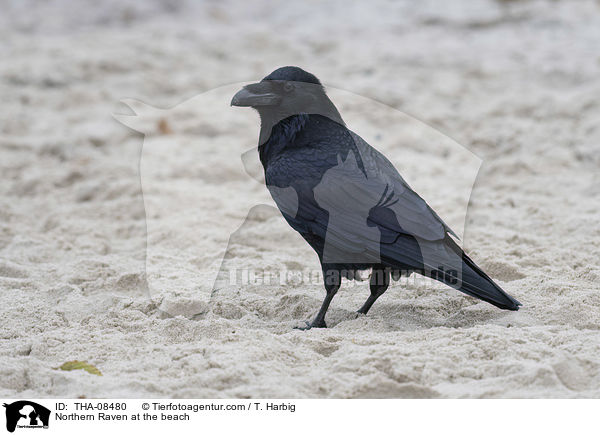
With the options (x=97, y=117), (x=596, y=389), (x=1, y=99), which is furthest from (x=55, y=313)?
(x=1, y=99)

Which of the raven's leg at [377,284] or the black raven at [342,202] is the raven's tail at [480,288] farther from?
the raven's leg at [377,284]

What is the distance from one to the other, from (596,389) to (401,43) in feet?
21.8

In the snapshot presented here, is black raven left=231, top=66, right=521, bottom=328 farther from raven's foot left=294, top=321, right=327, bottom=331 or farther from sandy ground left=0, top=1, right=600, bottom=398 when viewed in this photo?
sandy ground left=0, top=1, right=600, bottom=398

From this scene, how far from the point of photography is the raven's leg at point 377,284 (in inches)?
134

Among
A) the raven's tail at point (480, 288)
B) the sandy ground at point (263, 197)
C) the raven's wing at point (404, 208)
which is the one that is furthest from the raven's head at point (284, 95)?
the raven's tail at point (480, 288)

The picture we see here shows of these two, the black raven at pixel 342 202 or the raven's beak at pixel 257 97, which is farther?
the raven's beak at pixel 257 97

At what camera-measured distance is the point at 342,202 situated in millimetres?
3252

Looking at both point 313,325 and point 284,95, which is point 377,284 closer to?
point 313,325

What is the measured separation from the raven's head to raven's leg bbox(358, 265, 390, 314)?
907 millimetres

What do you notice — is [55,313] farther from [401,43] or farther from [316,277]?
[401,43]

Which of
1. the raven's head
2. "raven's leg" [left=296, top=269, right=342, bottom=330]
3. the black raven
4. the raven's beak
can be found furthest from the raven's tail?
the raven's beak
